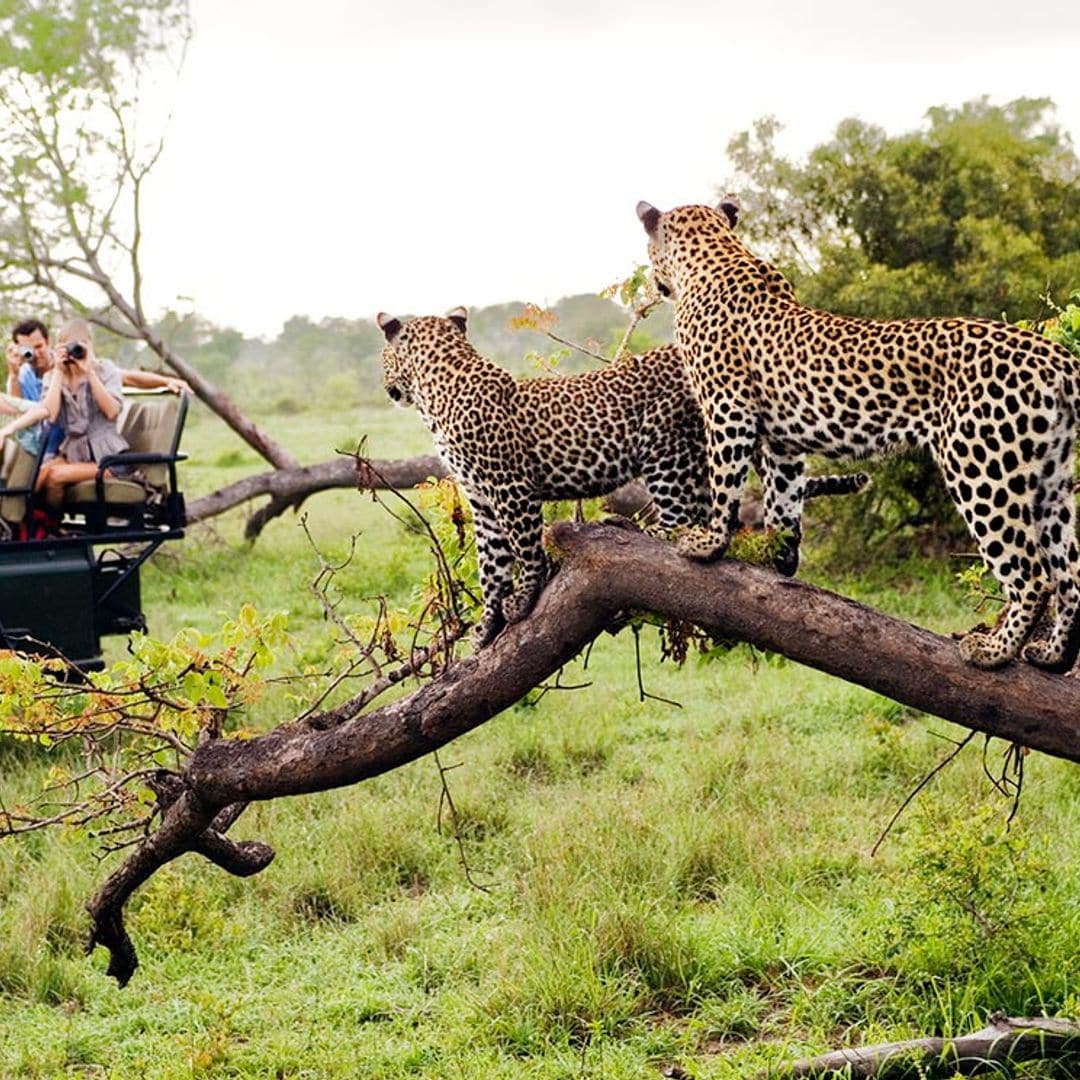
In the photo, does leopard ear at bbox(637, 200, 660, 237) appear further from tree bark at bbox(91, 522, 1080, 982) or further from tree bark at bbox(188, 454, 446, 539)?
tree bark at bbox(188, 454, 446, 539)

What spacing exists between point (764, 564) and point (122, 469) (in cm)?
601

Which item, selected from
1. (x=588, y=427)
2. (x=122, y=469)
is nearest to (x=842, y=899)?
(x=588, y=427)

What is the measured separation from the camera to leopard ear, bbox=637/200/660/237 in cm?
419

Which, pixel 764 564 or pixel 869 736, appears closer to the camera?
pixel 764 564

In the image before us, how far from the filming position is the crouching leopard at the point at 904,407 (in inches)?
132

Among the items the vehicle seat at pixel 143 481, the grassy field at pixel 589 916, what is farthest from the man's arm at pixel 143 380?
the grassy field at pixel 589 916

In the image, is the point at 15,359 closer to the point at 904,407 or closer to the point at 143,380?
the point at 143,380

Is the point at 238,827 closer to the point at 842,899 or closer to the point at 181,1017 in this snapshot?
the point at 181,1017

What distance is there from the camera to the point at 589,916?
6.42 metres

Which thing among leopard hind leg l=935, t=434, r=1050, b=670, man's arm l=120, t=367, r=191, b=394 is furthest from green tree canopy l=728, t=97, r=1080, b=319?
leopard hind leg l=935, t=434, r=1050, b=670

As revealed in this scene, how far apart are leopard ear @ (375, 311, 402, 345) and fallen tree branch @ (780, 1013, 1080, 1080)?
2826mm

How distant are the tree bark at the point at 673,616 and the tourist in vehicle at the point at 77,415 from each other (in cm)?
457

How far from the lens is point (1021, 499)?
3.35 m

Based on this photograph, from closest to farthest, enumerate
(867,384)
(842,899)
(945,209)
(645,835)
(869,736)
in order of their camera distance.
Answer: (867,384) < (842,899) < (645,835) < (869,736) < (945,209)
